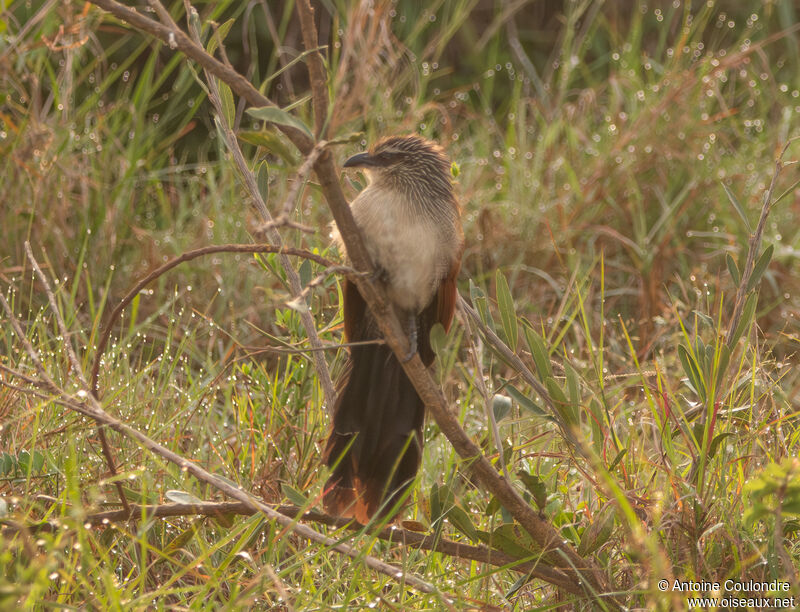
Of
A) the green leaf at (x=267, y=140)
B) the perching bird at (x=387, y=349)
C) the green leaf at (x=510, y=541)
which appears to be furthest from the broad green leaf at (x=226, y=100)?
the green leaf at (x=510, y=541)

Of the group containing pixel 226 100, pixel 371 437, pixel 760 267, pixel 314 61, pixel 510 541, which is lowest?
pixel 510 541

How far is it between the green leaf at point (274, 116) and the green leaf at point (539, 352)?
0.71 m

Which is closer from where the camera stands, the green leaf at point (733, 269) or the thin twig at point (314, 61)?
the thin twig at point (314, 61)

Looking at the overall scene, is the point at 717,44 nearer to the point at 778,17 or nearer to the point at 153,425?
the point at 778,17

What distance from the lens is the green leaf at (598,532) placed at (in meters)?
1.89

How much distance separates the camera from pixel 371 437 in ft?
7.06

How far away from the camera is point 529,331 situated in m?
1.93

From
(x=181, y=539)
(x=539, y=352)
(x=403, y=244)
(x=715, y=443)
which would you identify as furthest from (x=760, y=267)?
(x=181, y=539)

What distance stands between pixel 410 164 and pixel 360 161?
127 mm

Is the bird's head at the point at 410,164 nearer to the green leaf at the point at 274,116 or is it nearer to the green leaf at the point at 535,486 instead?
the green leaf at the point at 535,486

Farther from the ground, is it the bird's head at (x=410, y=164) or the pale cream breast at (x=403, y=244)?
the bird's head at (x=410, y=164)

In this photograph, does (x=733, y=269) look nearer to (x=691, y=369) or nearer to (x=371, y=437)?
(x=691, y=369)

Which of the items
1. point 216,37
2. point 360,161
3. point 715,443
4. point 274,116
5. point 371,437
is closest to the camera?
point 274,116

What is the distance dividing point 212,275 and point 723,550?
7.94 feet
